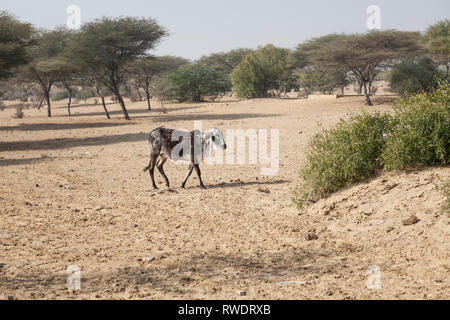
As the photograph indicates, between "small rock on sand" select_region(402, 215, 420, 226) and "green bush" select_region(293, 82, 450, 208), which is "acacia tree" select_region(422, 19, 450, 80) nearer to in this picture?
"green bush" select_region(293, 82, 450, 208)

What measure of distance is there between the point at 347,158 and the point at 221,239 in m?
2.60

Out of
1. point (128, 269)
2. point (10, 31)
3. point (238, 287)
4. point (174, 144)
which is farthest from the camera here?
point (10, 31)

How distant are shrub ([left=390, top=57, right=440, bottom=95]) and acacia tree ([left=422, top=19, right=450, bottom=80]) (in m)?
1.42

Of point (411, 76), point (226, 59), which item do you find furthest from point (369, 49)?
point (226, 59)

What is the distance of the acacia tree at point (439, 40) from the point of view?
113 ft

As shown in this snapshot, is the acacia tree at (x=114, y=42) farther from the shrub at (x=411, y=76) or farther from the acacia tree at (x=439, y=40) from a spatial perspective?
the acacia tree at (x=439, y=40)

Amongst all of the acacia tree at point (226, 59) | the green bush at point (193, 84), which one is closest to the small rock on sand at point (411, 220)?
the green bush at point (193, 84)

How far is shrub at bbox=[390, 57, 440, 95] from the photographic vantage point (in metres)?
32.9

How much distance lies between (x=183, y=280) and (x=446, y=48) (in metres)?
34.5

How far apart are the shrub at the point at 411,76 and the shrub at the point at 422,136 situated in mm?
26828

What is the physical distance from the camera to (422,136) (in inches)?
280
